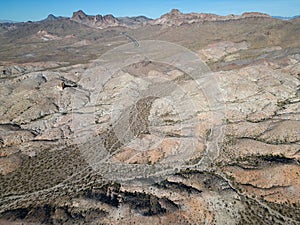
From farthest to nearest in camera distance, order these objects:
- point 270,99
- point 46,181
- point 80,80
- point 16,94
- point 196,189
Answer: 1. point 80,80
2. point 16,94
3. point 270,99
4. point 46,181
5. point 196,189

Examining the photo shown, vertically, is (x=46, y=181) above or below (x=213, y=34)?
below

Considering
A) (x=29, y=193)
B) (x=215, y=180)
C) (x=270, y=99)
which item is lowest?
(x=29, y=193)

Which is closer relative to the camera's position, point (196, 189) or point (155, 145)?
point (196, 189)

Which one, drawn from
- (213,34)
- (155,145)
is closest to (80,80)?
(155,145)

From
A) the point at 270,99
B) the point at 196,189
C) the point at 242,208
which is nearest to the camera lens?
the point at 242,208

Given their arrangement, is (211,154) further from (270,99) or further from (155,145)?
(270,99)

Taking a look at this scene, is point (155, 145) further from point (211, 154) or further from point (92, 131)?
point (92, 131)

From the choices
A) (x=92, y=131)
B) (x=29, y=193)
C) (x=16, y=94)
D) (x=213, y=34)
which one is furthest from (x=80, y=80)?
(x=213, y=34)
